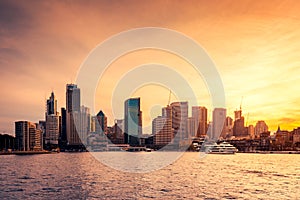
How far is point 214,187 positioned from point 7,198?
3109 centimetres

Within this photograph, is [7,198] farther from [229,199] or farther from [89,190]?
[229,199]

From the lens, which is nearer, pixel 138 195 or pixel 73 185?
pixel 138 195

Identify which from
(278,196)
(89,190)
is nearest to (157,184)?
(89,190)

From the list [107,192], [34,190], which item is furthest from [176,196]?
[34,190]

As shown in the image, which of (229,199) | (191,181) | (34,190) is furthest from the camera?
(191,181)

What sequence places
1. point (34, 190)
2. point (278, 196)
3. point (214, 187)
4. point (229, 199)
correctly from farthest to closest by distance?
point (214, 187) → point (34, 190) → point (278, 196) → point (229, 199)

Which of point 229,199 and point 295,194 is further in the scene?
point 295,194

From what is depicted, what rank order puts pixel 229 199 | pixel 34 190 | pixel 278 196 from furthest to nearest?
pixel 34 190
pixel 278 196
pixel 229 199

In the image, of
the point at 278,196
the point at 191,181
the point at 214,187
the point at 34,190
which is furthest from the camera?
the point at 191,181

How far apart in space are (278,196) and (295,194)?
11.1 feet

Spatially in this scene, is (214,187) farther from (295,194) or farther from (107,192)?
(107,192)

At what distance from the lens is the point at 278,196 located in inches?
1718

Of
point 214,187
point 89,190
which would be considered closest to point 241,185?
point 214,187

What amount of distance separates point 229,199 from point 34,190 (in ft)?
94.5
